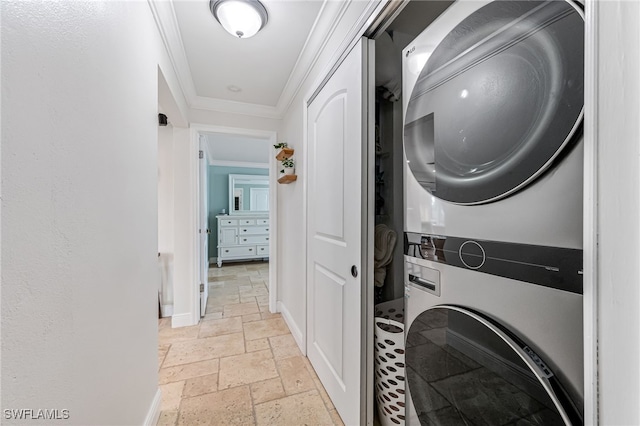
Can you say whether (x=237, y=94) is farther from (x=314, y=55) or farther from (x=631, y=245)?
(x=631, y=245)

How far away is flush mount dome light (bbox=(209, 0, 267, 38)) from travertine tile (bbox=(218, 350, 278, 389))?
2.30 metres

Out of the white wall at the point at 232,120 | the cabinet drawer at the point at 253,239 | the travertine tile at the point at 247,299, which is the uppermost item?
the white wall at the point at 232,120

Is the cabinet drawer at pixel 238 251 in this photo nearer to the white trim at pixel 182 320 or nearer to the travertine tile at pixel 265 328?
the white trim at pixel 182 320

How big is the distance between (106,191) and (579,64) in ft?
4.53

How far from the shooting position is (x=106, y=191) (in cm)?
90

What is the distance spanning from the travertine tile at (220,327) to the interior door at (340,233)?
3.29 ft

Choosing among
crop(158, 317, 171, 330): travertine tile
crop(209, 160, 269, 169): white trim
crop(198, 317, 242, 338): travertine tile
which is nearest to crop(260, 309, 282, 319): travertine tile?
crop(198, 317, 242, 338): travertine tile

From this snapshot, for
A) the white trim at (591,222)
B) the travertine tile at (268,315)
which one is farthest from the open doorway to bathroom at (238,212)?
the white trim at (591,222)

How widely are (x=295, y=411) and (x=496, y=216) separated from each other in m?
1.55

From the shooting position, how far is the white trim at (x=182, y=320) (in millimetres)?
2568

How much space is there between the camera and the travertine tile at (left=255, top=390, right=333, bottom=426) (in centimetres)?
141

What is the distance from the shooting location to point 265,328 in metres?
2.54

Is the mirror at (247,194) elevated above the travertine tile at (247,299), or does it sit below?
above

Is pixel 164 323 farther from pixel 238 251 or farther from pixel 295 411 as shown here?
pixel 238 251
